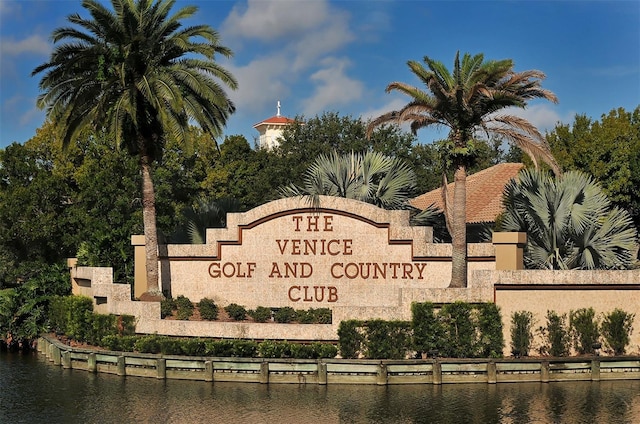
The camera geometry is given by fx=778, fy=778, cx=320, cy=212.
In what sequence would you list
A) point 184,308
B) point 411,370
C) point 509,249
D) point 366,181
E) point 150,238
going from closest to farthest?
point 411,370
point 509,249
point 184,308
point 150,238
point 366,181

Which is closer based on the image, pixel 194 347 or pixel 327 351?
pixel 327 351

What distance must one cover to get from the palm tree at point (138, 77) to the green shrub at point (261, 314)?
3858 millimetres

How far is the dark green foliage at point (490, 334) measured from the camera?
23328mm

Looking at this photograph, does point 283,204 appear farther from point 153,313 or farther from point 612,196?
point 612,196

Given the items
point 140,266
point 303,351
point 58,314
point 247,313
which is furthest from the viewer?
point 58,314

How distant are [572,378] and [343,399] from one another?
6748 mm

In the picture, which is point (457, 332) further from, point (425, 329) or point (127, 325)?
point (127, 325)

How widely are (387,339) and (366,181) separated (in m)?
8.77

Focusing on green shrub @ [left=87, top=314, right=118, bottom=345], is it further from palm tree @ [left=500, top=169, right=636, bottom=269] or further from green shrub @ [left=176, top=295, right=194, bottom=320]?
palm tree @ [left=500, top=169, right=636, bottom=269]

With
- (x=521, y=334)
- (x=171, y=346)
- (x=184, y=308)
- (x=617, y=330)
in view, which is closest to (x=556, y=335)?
(x=521, y=334)

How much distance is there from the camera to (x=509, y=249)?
26.3m

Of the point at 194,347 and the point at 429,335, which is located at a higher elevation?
the point at 429,335

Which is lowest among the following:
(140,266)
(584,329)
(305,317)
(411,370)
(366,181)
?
(411,370)

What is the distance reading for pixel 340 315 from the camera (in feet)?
77.8
